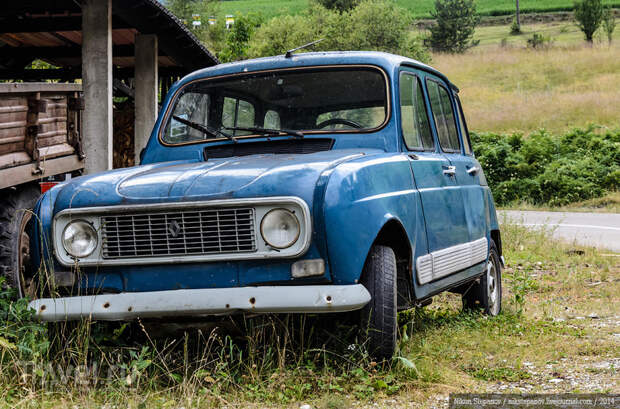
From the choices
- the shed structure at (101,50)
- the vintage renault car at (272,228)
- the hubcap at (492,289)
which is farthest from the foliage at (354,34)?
the vintage renault car at (272,228)

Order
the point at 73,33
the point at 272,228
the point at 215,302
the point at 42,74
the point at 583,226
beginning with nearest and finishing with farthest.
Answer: the point at 215,302 < the point at 272,228 < the point at 73,33 < the point at 583,226 < the point at 42,74

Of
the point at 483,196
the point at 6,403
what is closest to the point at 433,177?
the point at 483,196

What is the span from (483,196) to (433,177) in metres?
1.32

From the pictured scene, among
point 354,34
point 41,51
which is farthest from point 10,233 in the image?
point 354,34

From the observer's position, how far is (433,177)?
5160 mm

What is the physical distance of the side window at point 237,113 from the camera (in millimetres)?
5328

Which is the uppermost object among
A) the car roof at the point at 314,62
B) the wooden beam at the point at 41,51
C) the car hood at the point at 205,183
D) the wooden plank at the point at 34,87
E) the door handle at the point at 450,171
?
the wooden beam at the point at 41,51

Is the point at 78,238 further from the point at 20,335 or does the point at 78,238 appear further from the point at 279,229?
the point at 279,229

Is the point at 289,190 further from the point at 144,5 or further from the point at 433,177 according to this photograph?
the point at 144,5

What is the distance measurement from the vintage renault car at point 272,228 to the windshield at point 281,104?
2 centimetres

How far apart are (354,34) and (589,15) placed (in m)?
21.2

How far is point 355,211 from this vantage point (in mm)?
3898

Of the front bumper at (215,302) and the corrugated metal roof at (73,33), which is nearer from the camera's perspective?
the front bumper at (215,302)

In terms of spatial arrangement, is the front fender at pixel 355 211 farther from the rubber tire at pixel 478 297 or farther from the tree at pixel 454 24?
the tree at pixel 454 24
